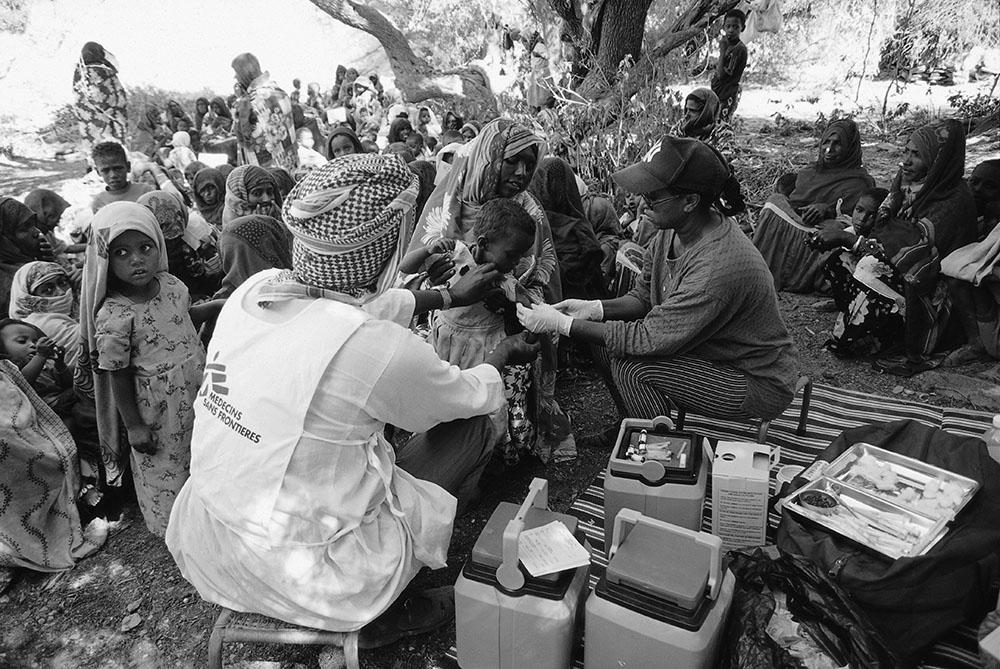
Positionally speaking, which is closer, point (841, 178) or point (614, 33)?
point (841, 178)

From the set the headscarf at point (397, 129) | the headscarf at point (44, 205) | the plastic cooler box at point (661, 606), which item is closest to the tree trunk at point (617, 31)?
the headscarf at point (397, 129)

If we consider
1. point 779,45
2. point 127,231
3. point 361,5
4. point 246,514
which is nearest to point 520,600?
point 246,514

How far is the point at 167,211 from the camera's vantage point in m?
3.89

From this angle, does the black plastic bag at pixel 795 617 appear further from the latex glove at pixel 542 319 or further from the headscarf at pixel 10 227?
the headscarf at pixel 10 227

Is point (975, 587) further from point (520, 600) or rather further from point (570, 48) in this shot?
point (570, 48)

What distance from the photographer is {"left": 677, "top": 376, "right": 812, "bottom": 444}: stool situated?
2926mm

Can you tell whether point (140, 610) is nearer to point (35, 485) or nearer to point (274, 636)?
point (35, 485)

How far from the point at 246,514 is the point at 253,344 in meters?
0.47

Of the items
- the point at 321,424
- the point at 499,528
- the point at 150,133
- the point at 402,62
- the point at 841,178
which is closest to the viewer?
the point at 321,424

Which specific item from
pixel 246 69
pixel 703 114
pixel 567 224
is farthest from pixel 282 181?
pixel 246 69

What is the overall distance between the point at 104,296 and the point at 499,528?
6.16 feet

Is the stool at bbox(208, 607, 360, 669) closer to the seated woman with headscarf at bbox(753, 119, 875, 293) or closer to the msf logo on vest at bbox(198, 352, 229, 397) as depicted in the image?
the msf logo on vest at bbox(198, 352, 229, 397)

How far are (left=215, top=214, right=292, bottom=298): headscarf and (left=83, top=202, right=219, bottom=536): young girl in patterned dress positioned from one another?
0.58m

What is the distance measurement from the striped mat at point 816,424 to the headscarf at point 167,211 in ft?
9.72
